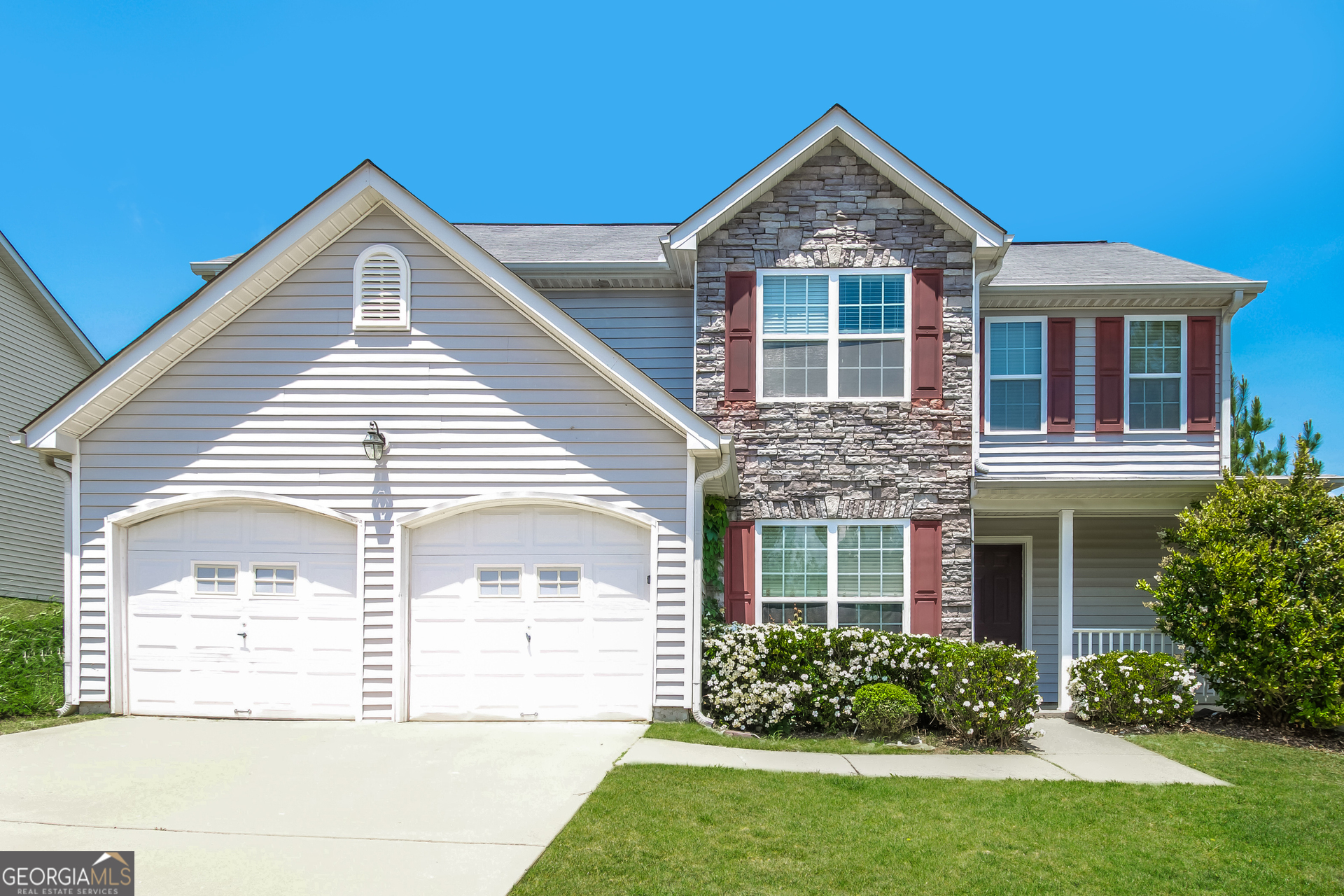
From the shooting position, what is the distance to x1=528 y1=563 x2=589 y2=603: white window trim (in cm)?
842

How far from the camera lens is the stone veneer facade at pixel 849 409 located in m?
9.77

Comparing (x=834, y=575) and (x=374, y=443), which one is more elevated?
(x=374, y=443)

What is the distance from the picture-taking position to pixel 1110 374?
35.9ft

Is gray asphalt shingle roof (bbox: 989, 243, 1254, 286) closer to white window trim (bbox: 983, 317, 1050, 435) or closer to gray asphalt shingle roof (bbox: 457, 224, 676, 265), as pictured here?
white window trim (bbox: 983, 317, 1050, 435)

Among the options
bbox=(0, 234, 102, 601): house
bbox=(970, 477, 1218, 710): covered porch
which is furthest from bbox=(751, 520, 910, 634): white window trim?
bbox=(0, 234, 102, 601): house

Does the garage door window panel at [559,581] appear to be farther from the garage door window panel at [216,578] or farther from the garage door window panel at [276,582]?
the garage door window panel at [216,578]

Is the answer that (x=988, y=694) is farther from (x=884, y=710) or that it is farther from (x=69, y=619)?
(x=69, y=619)

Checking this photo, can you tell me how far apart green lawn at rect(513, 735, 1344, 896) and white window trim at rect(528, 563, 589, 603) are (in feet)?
7.85

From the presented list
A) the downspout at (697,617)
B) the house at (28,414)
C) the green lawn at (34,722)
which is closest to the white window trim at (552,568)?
the downspout at (697,617)

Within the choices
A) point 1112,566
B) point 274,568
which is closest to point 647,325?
point 274,568

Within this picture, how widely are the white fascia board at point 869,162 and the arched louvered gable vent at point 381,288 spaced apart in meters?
3.34

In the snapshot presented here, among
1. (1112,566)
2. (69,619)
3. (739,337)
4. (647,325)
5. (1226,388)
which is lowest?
(69,619)

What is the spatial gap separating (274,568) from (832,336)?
7105 millimetres

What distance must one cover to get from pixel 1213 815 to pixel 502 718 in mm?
6391
